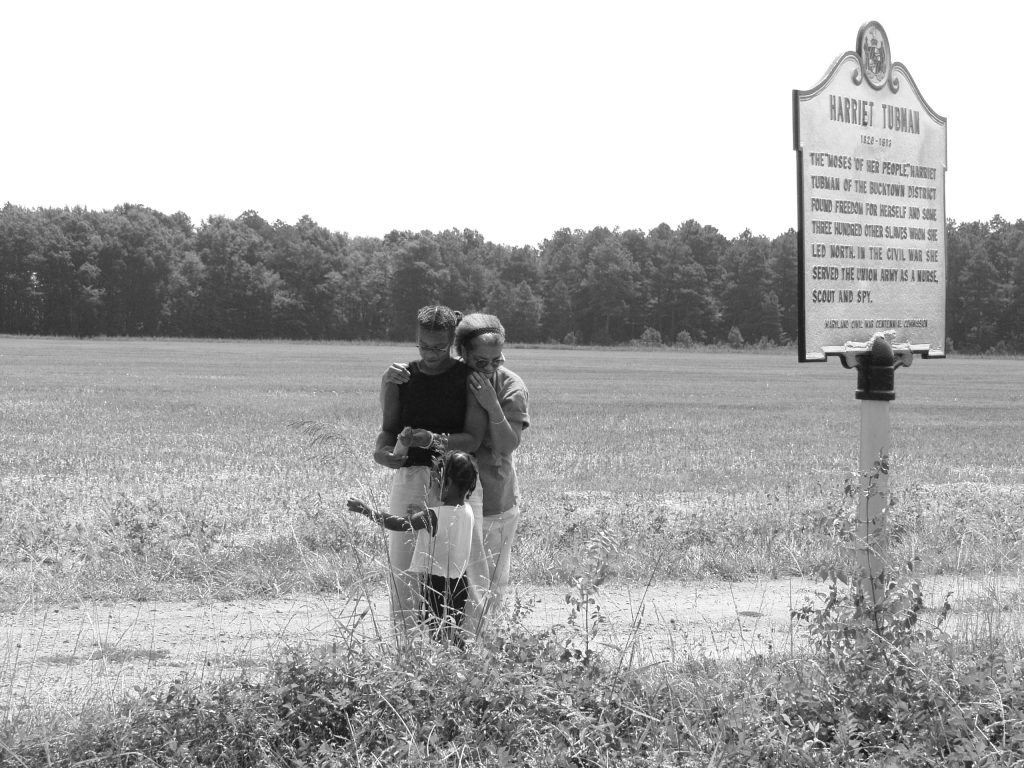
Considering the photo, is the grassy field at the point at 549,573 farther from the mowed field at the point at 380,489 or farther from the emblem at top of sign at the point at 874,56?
the emblem at top of sign at the point at 874,56

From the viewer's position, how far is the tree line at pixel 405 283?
125312mm

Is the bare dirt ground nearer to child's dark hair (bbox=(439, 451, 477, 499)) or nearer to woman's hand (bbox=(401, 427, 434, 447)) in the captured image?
child's dark hair (bbox=(439, 451, 477, 499))

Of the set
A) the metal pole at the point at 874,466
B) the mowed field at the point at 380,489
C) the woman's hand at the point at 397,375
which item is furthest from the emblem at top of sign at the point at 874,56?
the woman's hand at the point at 397,375

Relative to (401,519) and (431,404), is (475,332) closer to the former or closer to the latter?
(431,404)

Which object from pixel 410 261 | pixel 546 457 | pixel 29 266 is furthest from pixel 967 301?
pixel 546 457

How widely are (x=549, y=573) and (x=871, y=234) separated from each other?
3525 mm

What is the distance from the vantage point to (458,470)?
523 cm

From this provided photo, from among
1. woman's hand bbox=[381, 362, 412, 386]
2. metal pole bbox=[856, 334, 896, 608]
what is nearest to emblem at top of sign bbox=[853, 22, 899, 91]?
metal pole bbox=[856, 334, 896, 608]

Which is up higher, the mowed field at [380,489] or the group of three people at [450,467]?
the group of three people at [450,467]

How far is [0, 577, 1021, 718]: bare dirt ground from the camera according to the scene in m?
5.10

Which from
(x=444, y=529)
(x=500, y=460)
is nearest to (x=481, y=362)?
(x=500, y=460)

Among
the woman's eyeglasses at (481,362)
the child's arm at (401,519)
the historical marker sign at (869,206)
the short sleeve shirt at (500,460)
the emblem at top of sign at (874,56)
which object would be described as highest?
the emblem at top of sign at (874,56)

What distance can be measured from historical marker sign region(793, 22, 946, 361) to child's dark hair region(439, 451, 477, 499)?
61.3 inches

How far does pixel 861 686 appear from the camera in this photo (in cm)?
446
